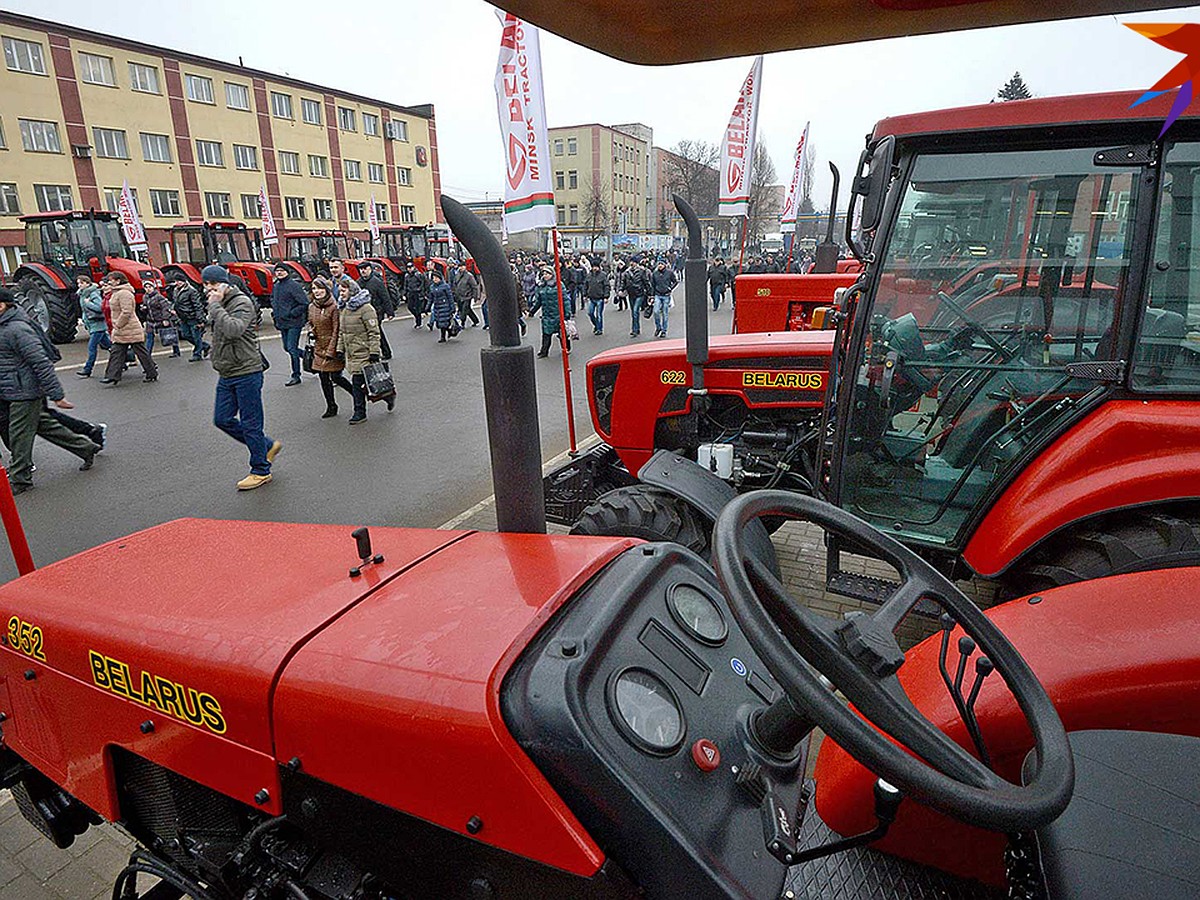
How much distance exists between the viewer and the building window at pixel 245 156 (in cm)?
3372

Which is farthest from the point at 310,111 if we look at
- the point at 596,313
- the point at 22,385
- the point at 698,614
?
the point at 698,614

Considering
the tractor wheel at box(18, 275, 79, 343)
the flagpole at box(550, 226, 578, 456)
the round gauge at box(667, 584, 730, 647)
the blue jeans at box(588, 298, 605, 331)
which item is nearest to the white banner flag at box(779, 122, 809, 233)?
the blue jeans at box(588, 298, 605, 331)

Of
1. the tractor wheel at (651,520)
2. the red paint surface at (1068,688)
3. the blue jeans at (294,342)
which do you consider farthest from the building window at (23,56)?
the red paint surface at (1068,688)

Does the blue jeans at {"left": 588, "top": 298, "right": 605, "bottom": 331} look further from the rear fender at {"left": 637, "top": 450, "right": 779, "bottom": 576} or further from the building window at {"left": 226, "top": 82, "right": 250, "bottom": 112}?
the building window at {"left": 226, "top": 82, "right": 250, "bottom": 112}

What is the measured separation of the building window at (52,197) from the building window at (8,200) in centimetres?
72

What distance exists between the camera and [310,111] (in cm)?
3700

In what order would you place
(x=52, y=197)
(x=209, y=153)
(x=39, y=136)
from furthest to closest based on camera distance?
(x=209, y=153) → (x=52, y=197) → (x=39, y=136)

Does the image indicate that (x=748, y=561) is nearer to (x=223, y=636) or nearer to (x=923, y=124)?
(x=223, y=636)

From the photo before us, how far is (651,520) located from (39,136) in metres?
35.0

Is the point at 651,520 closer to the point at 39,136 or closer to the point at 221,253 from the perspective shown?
the point at 221,253

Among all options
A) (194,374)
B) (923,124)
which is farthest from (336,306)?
(923,124)

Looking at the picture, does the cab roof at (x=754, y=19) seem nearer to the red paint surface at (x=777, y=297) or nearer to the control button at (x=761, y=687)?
the control button at (x=761, y=687)

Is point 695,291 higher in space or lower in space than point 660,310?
higher

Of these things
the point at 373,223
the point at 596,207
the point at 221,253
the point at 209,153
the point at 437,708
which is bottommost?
the point at 437,708
